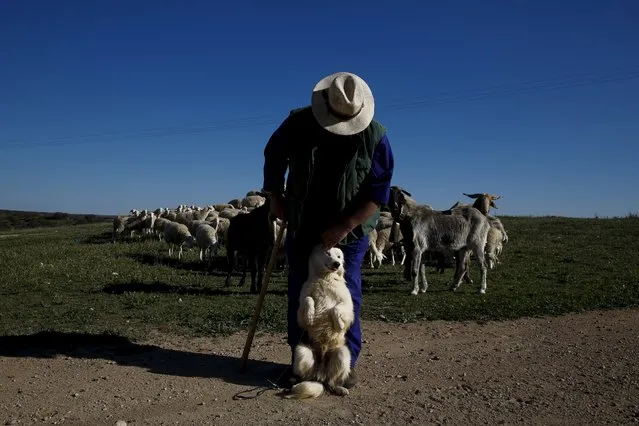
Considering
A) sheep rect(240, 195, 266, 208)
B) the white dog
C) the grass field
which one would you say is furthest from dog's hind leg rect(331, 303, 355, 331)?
sheep rect(240, 195, 266, 208)

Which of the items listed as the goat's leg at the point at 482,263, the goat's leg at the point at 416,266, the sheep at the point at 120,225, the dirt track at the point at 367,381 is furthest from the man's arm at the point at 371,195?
the sheep at the point at 120,225

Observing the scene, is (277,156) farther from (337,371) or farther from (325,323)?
(337,371)

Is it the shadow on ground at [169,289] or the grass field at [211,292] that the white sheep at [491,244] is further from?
the shadow on ground at [169,289]

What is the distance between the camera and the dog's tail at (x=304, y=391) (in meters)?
4.82

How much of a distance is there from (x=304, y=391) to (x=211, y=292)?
6.51 meters

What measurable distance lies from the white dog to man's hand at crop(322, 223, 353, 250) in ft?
0.21

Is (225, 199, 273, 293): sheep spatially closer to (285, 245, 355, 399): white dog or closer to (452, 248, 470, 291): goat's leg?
(452, 248, 470, 291): goat's leg

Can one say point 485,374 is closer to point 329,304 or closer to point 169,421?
point 329,304

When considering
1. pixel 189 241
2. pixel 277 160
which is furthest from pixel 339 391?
pixel 189 241

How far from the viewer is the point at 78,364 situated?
5.80 meters

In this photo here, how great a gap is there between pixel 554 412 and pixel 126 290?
8131mm

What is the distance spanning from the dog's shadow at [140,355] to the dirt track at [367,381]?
2 cm

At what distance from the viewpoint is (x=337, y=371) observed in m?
5.05

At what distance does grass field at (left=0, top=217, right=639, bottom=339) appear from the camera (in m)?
7.97
